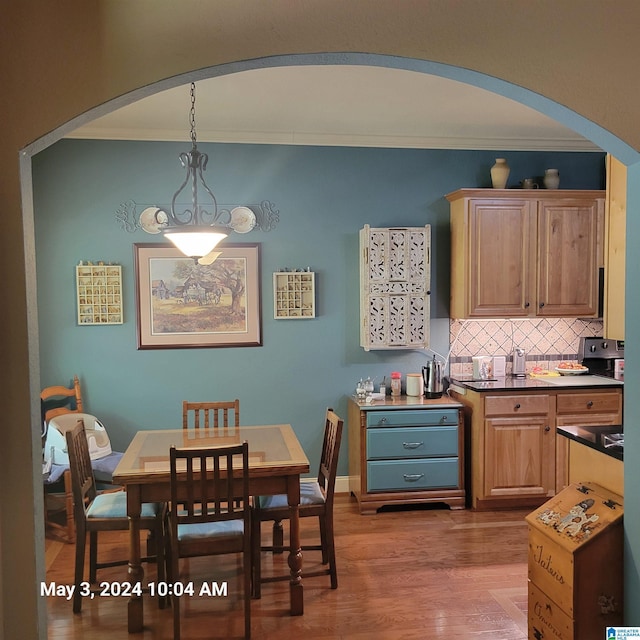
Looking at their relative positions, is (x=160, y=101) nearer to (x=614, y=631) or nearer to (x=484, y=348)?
(x=484, y=348)

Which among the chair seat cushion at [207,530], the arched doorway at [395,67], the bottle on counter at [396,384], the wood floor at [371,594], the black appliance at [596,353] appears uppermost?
the arched doorway at [395,67]

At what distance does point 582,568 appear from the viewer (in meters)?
2.19

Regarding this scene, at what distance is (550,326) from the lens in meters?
4.88

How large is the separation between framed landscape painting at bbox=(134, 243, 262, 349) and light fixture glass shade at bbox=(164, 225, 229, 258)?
1.58 m

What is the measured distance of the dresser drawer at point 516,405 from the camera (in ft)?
14.0

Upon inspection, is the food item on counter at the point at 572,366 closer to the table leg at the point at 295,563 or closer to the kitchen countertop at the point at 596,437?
the kitchen countertop at the point at 596,437

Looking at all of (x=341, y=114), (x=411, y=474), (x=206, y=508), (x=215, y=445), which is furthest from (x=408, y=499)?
(x=341, y=114)

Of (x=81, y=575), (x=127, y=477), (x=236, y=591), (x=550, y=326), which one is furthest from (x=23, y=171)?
(x=550, y=326)

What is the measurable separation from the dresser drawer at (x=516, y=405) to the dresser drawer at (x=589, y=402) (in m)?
0.12

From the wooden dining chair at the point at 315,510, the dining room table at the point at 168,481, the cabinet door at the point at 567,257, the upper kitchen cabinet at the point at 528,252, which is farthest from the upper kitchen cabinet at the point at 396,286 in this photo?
the dining room table at the point at 168,481

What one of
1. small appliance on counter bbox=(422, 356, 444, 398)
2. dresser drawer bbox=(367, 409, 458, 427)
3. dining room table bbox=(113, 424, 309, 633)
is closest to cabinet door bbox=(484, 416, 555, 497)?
dresser drawer bbox=(367, 409, 458, 427)

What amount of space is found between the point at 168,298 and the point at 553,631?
3234 millimetres

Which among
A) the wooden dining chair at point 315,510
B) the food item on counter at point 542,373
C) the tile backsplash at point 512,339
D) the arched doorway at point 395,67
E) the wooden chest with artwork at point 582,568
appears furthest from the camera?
the tile backsplash at point 512,339

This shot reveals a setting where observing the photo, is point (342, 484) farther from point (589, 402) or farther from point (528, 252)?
point (528, 252)
